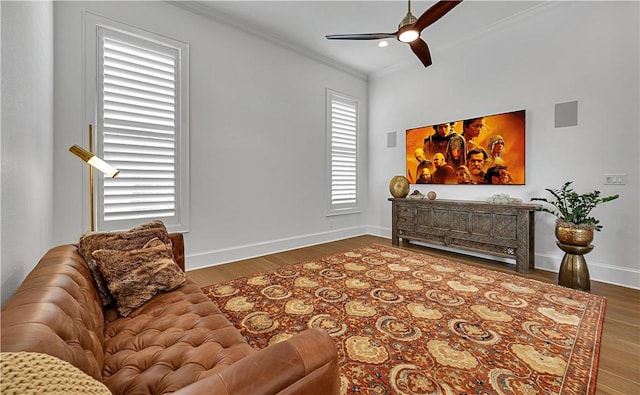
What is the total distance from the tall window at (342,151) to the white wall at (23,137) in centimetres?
377

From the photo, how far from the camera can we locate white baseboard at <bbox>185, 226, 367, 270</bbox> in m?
3.48

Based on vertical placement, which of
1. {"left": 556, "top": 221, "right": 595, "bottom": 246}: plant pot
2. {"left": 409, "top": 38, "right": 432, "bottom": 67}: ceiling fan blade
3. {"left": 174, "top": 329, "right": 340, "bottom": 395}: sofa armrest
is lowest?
{"left": 174, "top": 329, "right": 340, "bottom": 395}: sofa armrest

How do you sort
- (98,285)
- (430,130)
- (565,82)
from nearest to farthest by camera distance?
(98,285), (565,82), (430,130)

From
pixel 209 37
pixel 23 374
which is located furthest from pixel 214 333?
pixel 209 37

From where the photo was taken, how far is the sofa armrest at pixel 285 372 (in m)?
0.70

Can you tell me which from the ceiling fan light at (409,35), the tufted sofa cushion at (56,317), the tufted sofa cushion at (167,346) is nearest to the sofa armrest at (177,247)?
the tufted sofa cushion at (167,346)

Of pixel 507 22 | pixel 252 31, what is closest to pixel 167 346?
pixel 252 31

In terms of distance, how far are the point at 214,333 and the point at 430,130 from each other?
445cm

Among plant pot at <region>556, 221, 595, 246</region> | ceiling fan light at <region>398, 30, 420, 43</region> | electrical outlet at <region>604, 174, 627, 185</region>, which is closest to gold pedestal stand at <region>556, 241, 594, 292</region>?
plant pot at <region>556, 221, 595, 246</region>

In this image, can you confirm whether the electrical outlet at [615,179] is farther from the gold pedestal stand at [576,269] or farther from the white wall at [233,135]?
the white wall at [233,135]

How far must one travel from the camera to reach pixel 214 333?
4.11ft

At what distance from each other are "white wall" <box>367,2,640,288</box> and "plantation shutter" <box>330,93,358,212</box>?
60.9 inches

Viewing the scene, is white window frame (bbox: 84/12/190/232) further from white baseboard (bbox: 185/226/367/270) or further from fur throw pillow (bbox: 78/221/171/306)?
fur throw pillow (bbox: 78/221/171/306)

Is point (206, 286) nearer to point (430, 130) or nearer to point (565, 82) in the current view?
point (430, 130)
